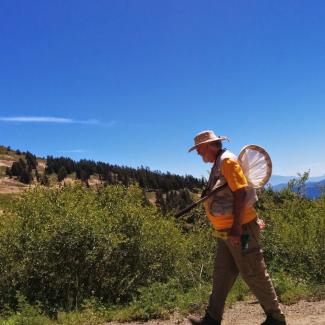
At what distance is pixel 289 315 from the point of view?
7.22 m

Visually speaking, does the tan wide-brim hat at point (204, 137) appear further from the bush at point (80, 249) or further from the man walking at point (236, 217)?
the bush at point (80, 249)

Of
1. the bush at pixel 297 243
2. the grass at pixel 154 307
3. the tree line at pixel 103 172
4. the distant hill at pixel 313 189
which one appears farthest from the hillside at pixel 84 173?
the grass at pixel 154 307

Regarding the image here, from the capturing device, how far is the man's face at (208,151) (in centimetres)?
582

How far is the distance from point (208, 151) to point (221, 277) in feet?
4.72

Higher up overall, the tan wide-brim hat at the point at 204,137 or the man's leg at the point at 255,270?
the tan wide-brim hat at the point at 204,137

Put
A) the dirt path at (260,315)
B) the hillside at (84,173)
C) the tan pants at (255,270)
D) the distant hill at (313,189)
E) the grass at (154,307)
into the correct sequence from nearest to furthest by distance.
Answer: the tan pants at (255,270), the dirt path at (260,315), the grass at (154,307), the distant hill at (313,189), the hillside at (84,173)

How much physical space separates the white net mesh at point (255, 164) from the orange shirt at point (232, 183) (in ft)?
1.02

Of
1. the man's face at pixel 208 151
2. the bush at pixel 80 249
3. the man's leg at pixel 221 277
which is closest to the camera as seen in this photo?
the man's face at pixel 208 151

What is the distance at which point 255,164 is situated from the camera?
590cm

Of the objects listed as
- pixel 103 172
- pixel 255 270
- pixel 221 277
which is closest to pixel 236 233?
pixel 255 270

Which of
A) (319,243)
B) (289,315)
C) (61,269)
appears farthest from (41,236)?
(319,243)

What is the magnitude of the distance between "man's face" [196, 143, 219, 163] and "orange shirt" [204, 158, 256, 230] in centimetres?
29

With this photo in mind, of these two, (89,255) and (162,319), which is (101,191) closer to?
(89,255)

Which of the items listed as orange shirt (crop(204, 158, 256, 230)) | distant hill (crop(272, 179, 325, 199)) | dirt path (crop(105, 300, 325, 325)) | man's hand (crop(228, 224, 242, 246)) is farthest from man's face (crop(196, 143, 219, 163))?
distant hill (crop(272, 179, 325, 199))
